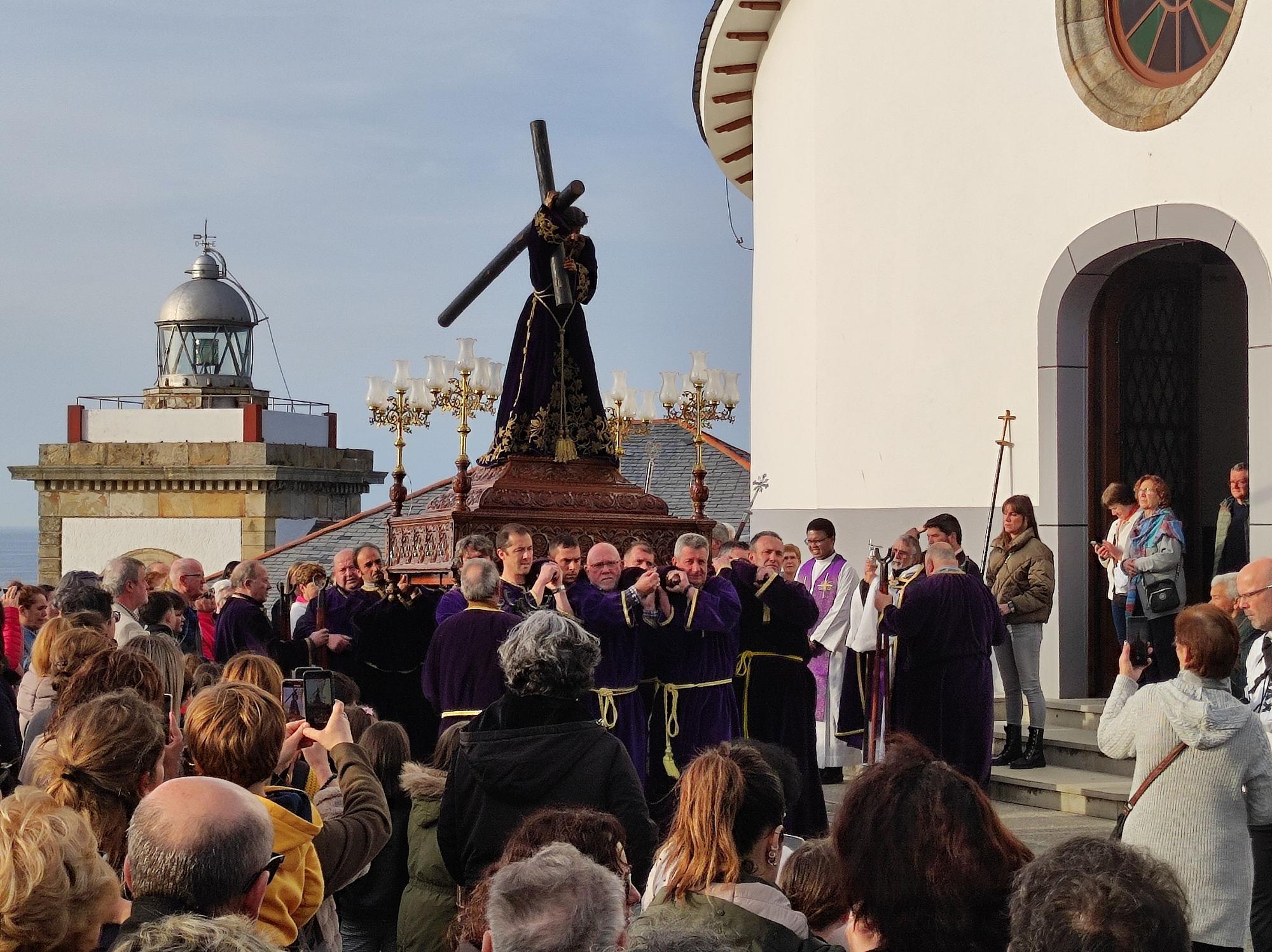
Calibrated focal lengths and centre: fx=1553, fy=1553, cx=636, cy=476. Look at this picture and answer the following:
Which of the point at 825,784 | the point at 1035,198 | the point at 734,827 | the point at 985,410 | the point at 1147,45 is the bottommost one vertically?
the point at 825,784

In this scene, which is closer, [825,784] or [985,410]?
[825,784]

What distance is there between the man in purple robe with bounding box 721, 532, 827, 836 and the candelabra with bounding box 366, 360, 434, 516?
315 cm

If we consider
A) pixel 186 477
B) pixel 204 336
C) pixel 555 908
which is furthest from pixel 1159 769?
pixel 204 336

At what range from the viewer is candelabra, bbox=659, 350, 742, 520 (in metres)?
11.6

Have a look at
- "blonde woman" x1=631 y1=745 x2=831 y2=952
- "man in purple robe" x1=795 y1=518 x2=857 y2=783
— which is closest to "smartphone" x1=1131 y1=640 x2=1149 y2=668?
"blonde woman" x1=631 y1=745 x2=831 y2=952

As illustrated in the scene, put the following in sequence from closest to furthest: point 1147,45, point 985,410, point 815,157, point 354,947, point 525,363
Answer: point 354,947 < point 525,363 < point 1147,45 < point 985,410 < point 815,157

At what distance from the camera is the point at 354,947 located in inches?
209

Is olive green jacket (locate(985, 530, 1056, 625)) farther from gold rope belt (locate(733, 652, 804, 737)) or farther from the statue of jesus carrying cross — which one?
the statue of jesus carrying cross

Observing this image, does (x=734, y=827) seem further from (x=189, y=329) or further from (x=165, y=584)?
(x=189, y=329)

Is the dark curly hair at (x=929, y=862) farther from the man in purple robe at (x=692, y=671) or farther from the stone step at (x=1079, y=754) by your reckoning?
the stone step at (x=1079, y=754)

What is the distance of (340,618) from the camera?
9.88 meters

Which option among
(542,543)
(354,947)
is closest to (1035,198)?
(542,543)

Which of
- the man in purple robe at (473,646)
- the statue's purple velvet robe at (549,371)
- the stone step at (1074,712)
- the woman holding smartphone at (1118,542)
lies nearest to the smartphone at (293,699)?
the man in purple robe at (473,646)

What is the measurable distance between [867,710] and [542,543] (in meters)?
2.65
